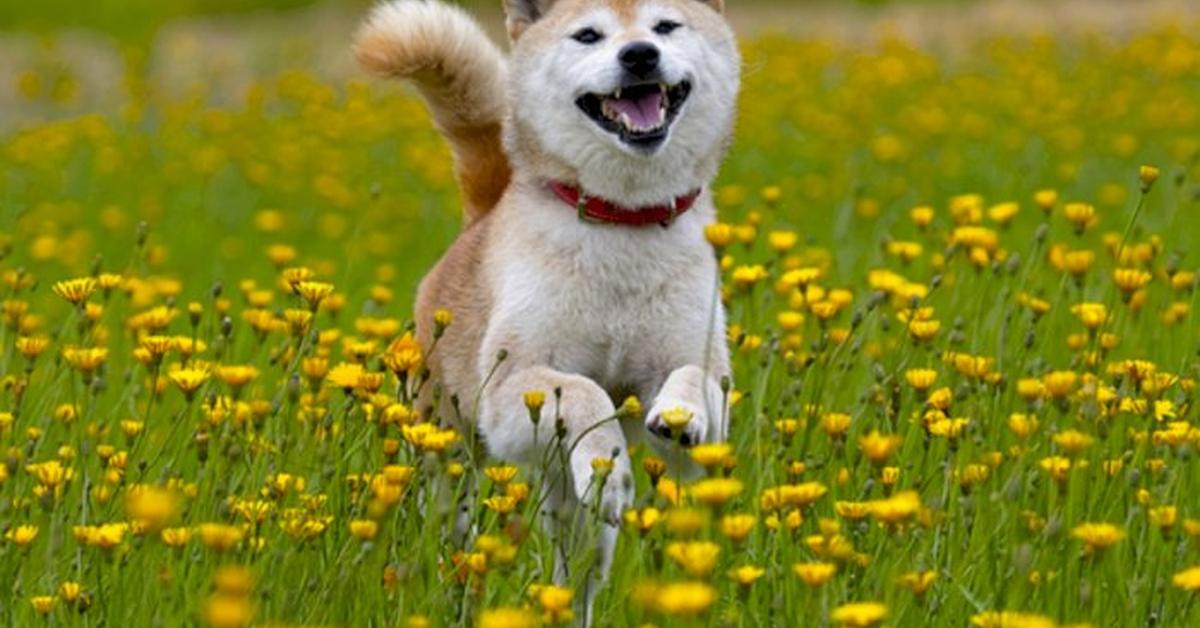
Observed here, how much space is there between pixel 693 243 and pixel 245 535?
1505 mm

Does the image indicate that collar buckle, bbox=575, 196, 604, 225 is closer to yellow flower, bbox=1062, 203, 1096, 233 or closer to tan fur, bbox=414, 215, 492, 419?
tan fur, bbox=414, 215, 492, 419

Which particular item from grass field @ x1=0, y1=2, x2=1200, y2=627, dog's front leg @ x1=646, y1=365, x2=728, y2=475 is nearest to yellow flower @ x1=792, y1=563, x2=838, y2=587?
grass field @ x1=0, y1=2, x2=1200, y2=627

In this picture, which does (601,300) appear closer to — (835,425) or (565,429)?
(565,429)

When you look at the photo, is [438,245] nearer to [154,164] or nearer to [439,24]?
[154,164]

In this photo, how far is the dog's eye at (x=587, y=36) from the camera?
4699 mm

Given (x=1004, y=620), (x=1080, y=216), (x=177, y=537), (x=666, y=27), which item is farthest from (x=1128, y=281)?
(x=177, y=537)

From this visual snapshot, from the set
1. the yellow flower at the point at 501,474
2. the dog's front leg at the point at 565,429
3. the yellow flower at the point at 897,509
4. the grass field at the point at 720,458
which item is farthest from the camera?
the dog's front leg at the point at 565,429

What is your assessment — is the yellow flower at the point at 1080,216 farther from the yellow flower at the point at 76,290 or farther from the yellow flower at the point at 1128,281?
the yellow flower at the point at 76,290

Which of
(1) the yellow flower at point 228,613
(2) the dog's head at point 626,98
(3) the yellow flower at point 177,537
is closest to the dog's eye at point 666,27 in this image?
(2) the dog's head at point 626,98

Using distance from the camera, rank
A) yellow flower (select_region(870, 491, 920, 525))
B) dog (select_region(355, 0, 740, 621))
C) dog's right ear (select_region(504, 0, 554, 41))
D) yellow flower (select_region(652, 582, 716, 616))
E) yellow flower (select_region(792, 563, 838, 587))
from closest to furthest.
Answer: yellow flower (select_region(652, 582, 716, 616)), yellow flower (select_region(792, 563, 838, 587)), yellow flower (select_region(870, 491, 920, 525)), dog (select_region(355, 0, 740, 621)), dog's right ear (select_region(504, 0, 554, 41))

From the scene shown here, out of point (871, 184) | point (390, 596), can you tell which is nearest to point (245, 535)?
point (390, 596)

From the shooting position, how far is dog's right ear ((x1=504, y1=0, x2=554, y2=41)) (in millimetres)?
5027

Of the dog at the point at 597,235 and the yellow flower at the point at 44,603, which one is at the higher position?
the dog at the point at 597,235

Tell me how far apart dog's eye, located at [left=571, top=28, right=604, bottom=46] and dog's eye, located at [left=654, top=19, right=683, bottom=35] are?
5.2 inches
